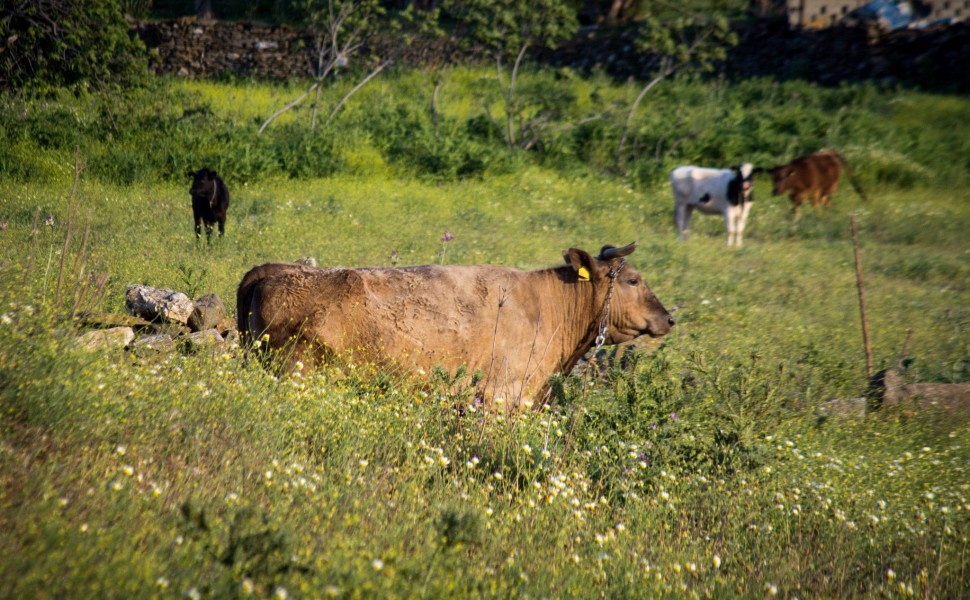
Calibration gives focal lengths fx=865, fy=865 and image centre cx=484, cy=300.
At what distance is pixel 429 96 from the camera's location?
24.6 m

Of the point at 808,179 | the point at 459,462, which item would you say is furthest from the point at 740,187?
the point at 459,462

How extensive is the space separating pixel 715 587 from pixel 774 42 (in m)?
30.2

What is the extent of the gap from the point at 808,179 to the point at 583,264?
44.5 feet


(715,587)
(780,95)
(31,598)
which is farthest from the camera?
(780,95)

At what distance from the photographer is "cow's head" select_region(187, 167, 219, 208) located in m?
12.6

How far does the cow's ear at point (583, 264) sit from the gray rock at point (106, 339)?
3704 millimetres

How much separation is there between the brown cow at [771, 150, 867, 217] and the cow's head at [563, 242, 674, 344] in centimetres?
1262

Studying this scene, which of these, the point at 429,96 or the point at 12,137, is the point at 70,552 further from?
the point at 429,96

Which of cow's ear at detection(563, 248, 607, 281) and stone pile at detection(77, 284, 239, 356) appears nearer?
stone pile at detection(77, 284, 239, 356)

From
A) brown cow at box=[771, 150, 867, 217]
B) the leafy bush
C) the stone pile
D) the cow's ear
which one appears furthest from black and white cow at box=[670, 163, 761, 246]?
the stone pile

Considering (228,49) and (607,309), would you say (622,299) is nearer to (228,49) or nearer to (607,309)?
(607,309)

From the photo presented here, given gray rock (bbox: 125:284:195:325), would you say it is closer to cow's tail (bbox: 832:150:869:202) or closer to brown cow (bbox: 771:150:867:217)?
brown cow (bbox: 771:150:867:217)

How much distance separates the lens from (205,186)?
12625mm

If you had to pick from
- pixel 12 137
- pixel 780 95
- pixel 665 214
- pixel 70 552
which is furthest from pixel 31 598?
pixel 780 95
